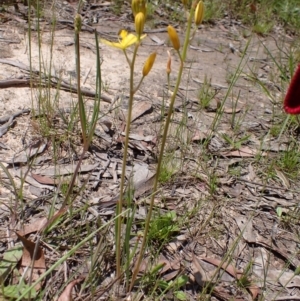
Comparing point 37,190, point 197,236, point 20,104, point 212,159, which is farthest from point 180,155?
point 20,104

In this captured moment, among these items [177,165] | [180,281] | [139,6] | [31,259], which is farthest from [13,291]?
[177,165]

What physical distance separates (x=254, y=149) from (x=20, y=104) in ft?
4.68

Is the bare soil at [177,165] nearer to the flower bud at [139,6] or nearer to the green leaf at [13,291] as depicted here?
the green leaf at [13,291]

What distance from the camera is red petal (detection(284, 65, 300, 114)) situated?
123 cm

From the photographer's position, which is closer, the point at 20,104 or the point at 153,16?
the point at 20,104

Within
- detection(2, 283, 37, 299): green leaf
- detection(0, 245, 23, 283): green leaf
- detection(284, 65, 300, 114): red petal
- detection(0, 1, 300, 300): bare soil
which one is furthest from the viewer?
detection(0, 1, 300, 300): bare soil

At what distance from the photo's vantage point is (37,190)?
2109mm

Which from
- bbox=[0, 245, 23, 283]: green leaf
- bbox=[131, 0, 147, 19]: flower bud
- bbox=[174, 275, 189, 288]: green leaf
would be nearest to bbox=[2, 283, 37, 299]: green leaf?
bbox=[0, 245, 23, 283]: green leaf

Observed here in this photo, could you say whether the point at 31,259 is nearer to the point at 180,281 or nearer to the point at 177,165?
the point at 180,281

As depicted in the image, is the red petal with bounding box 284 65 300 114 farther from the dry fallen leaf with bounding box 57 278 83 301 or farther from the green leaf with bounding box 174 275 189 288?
the dry fallen leaf with bounding box 57 278 83 301

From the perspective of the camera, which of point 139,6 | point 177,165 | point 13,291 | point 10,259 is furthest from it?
point 177,165

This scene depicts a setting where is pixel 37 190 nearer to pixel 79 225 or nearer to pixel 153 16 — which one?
pixel 79 225

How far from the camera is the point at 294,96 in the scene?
1.24m

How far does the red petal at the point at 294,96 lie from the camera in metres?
1.23
